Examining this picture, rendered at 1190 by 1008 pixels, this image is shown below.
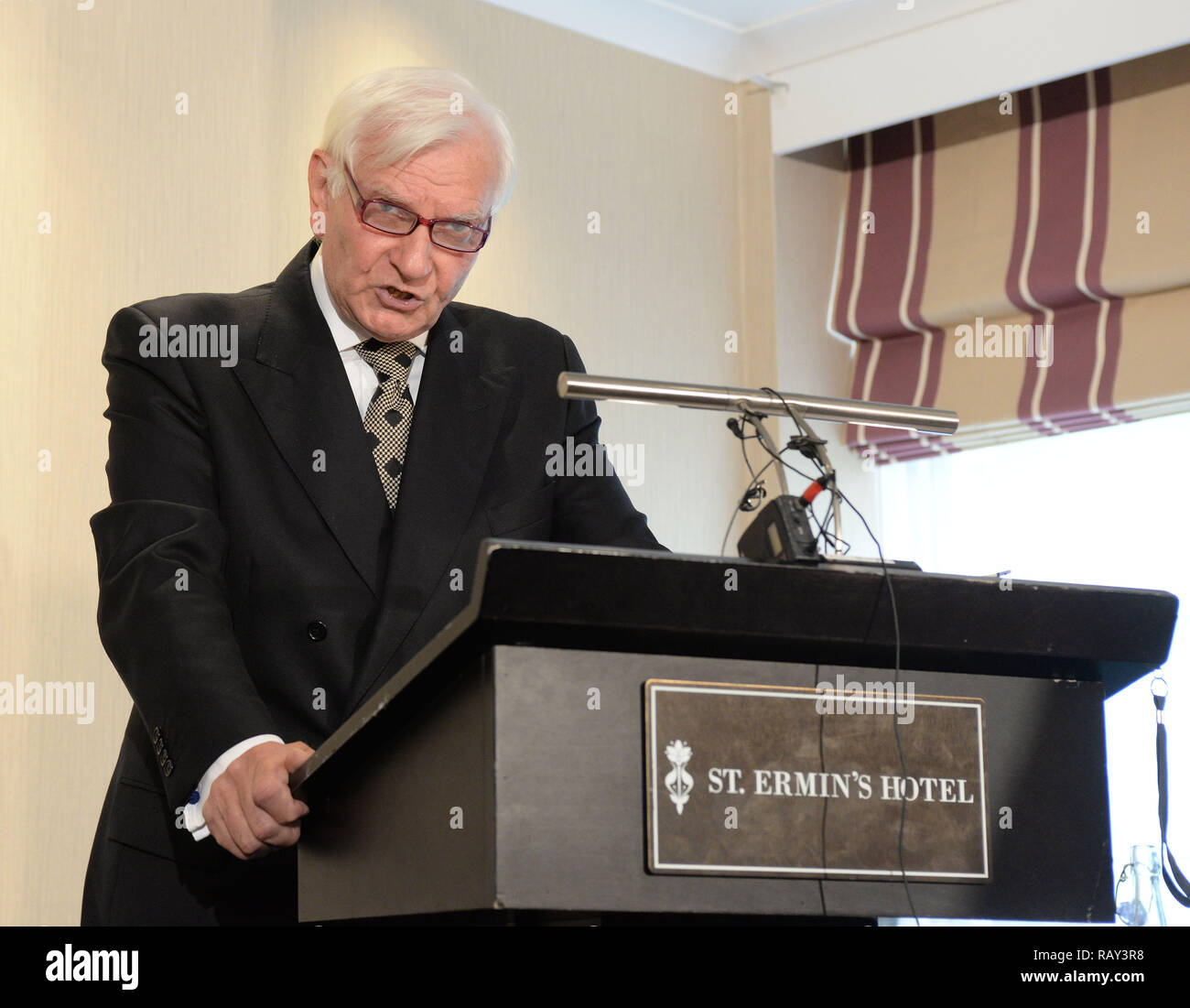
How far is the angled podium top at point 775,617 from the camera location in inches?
45.3

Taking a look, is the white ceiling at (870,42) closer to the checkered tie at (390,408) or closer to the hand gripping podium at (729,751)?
the checkered tie at (390,408)

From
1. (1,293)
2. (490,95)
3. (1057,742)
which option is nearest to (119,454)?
(1057,742)

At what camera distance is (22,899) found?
3029 mm

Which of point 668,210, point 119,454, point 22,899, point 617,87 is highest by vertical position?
point 617,87

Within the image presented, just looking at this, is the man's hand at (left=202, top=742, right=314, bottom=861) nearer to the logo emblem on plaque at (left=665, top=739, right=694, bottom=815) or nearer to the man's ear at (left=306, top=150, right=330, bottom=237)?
the logo emblem on plaque at (left=665, top=739, right=694, bottom=815)

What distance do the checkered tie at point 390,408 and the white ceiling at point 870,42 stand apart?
252cm

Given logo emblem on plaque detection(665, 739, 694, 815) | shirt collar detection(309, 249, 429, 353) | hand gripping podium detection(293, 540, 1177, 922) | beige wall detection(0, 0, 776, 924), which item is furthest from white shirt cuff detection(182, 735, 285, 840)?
beige wall detection(0, 0, 776, 924)

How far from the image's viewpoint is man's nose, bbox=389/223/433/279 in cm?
192

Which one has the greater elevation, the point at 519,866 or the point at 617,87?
the point at 617,87

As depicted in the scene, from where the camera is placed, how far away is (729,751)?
1.22 m

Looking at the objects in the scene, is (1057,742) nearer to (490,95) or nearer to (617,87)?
(490,95)

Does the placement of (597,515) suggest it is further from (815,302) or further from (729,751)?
(815,302)
